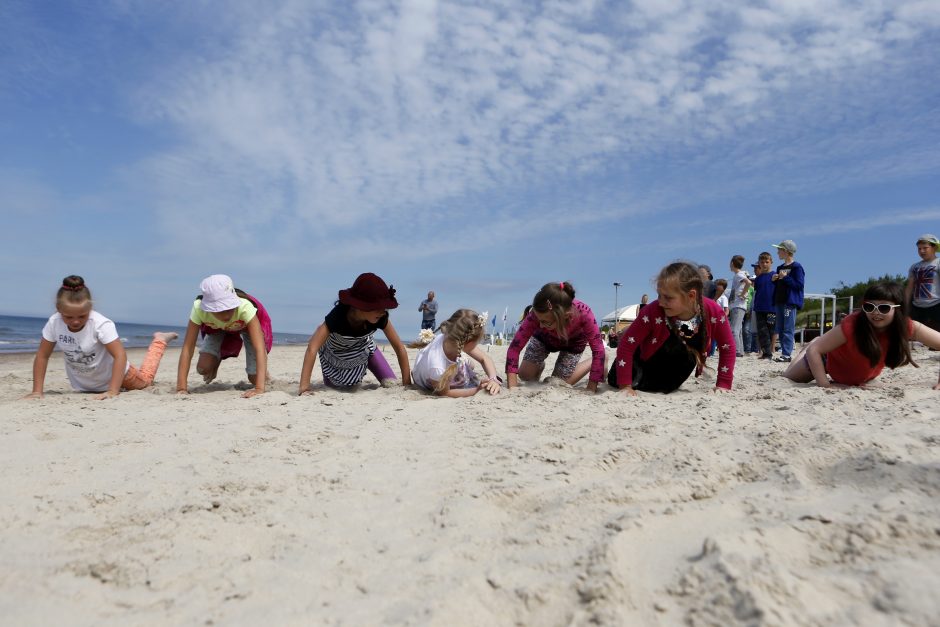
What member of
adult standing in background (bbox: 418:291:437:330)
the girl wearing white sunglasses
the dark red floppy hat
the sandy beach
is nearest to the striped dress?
the dark red floppy hat

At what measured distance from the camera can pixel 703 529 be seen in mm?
1718

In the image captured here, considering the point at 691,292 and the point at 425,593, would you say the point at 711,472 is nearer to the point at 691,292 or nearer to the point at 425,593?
the point at 425,593

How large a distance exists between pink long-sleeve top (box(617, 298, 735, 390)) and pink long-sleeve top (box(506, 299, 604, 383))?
324 millimetres

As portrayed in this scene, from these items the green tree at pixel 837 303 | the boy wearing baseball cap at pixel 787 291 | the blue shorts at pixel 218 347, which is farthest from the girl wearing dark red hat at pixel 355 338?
the green tree at pixel 837 303

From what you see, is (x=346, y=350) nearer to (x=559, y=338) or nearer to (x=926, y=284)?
Answer: (x=559, y=338)

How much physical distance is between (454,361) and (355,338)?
103 centimetres

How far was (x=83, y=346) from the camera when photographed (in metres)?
5.14

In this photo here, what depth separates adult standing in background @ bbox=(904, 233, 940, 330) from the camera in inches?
274

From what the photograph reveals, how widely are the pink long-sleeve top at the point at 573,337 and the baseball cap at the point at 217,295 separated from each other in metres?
2.45

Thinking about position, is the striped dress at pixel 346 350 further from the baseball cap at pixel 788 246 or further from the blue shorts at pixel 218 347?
the baseball cap at pixel 788 246

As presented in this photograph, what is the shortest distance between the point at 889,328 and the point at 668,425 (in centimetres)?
260

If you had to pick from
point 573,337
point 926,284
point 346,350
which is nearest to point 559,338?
point 573,337

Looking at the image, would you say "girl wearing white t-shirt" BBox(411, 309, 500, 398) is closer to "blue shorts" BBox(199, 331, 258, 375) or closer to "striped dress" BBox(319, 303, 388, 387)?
"striped dress" BBox(319, 303, 388, 387)

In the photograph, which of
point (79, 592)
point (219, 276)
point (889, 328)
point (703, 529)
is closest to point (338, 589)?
point (79, 592)
